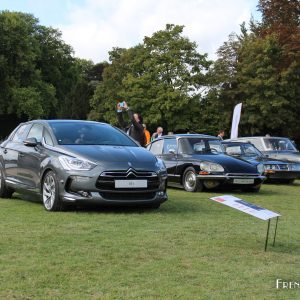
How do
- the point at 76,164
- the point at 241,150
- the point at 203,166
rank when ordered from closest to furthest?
the point at 76,164 → the point at 203,166 → the point at 241,150

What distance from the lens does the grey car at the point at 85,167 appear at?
9086mm

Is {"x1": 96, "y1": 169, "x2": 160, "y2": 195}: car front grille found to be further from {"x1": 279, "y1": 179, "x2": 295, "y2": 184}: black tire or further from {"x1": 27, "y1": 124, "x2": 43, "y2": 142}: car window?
{"x1": 279, "y1": 179, "x2": 295, "y2": 184}: black tire

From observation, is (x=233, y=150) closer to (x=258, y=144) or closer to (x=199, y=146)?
(x=258, y=144)

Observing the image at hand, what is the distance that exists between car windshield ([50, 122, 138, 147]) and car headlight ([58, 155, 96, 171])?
663mm

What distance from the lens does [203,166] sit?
14094mm

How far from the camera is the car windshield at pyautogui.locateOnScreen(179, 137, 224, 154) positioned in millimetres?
14891

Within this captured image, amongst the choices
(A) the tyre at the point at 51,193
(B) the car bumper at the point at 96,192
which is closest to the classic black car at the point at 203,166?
(B) the car bumper at the point at 96,192

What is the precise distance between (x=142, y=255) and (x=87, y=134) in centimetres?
459

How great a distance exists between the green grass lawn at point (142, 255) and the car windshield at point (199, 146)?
5397 millimetres

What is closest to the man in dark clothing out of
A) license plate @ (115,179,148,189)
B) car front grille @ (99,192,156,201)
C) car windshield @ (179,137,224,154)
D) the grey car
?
car windshield @ (179,137,224,154)

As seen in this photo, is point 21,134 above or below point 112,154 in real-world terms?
above

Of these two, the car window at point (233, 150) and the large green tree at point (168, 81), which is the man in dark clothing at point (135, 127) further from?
the large green tree at point (168, 81)

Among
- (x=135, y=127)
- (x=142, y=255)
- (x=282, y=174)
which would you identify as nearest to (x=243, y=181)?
(x=135, y=127)

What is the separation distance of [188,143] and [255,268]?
960cm
